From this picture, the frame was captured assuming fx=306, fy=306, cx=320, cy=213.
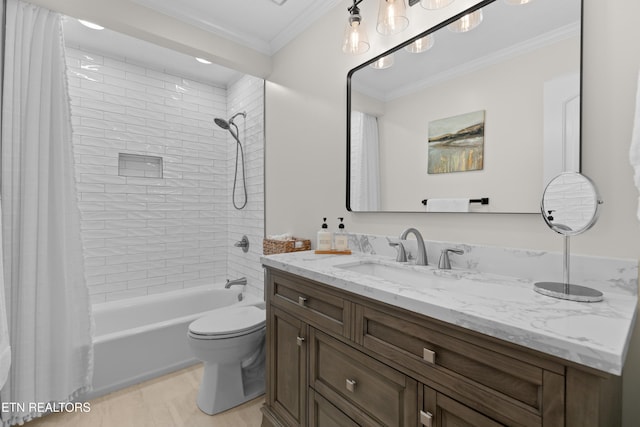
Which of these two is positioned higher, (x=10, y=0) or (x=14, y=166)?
(x=10, y=0)

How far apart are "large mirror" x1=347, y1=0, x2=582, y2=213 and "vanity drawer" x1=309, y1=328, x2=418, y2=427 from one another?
0.75 meters

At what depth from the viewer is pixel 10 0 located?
1.69 m

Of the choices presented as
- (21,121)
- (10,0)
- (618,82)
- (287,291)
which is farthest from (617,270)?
(10,0)

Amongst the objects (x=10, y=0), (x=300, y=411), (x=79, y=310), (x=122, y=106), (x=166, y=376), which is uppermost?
(x=10, y=0)

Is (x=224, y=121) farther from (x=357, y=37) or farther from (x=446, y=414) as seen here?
(x=446, y=414)

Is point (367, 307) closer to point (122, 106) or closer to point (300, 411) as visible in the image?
point (300, 411)

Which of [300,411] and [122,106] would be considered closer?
[300,411]

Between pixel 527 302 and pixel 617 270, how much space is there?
367mm

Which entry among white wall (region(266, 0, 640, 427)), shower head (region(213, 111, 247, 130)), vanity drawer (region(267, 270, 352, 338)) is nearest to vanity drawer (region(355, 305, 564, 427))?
vanity drawer (region(267, 270, 352, 338))

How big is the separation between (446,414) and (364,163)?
1.25 m

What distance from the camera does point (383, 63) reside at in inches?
64.7

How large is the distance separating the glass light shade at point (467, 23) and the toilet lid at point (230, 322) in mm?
1872

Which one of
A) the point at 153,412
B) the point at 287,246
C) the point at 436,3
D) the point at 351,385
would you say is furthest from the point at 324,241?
the point at 153,412

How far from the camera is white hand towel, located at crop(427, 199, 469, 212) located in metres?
1.32
